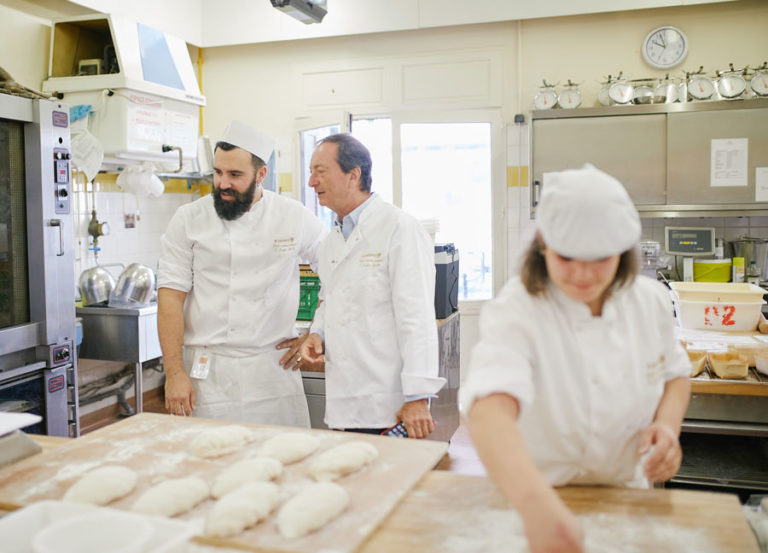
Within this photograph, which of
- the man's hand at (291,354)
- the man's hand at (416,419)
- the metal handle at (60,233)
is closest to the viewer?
the man's hand at (416,419)

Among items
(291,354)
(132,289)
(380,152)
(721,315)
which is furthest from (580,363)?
(380,152)

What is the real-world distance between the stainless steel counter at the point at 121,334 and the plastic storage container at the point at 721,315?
281 centimetres

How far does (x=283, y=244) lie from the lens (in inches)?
97.8

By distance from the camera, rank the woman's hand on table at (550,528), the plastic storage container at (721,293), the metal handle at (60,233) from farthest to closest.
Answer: the plastic storage container at (721,293) < the metal handle at (60,233) < the woman's hand on table at (550,528)

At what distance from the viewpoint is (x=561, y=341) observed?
1.19 meters

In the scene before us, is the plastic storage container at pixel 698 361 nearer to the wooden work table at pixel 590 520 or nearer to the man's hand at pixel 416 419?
the man's hand at pixel 416 419

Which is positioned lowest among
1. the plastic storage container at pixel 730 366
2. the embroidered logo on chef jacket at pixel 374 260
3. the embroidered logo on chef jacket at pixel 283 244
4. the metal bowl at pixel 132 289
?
the plastic storage container at pixel 730 366

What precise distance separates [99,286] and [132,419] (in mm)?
2538

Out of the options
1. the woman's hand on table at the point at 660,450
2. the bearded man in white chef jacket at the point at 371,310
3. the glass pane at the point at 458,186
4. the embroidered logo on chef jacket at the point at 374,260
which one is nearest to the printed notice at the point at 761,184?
the glass pane at the point at 458,186

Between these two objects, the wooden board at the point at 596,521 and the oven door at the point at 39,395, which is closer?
the wooden board at the point at 596,521

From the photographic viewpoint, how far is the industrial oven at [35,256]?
256 cm

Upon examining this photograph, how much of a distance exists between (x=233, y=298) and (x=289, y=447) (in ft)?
3.20

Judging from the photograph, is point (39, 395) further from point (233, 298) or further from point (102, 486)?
point (102, 486)

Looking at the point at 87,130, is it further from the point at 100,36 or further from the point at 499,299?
the point at 499,299
